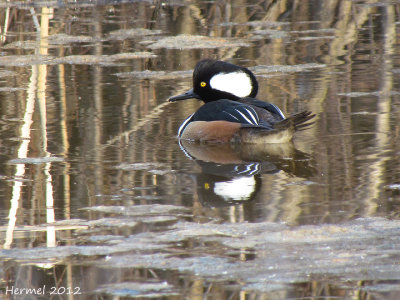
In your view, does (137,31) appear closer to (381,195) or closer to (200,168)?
(200,168)

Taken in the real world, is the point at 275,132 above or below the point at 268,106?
below

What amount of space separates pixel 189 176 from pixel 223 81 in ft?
5.70

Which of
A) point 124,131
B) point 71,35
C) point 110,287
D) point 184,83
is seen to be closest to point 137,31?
point 71,35

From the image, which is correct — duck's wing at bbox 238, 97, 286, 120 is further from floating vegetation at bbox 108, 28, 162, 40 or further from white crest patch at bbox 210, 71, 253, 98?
floating vegetation at bbox 108, 28, 162, 40

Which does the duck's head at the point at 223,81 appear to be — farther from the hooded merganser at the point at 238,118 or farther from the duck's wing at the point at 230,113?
the duck's wing at the point at 230,113

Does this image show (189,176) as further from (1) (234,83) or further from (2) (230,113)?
(1) (234,83)

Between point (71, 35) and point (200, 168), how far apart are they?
6577 millimetres

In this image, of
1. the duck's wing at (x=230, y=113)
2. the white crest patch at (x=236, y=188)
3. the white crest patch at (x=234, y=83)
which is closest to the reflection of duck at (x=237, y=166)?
the white crest patch at (x=236, y=188)

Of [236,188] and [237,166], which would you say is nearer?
[236,188]

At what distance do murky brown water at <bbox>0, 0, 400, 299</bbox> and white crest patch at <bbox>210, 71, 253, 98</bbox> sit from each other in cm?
42

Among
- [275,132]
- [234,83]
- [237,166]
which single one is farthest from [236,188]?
[234,83]

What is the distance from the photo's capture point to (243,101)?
6.41 meters

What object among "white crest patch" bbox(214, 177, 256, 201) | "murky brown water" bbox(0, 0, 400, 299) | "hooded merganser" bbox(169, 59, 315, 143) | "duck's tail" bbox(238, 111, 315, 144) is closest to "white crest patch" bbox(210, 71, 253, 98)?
"hooded merganser" bbox(169, 59, 315, 143)

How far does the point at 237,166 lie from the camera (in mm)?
5441
